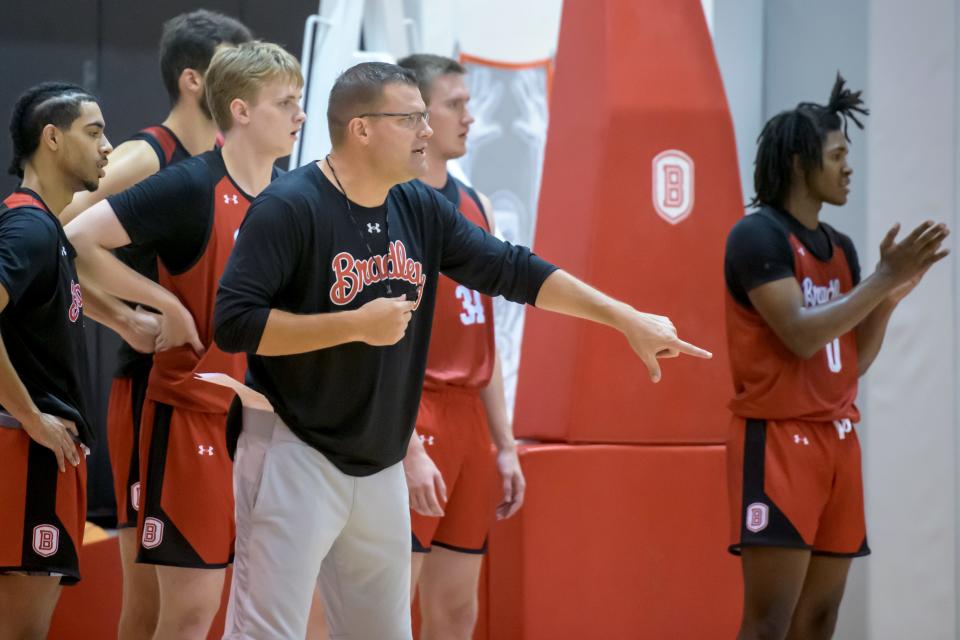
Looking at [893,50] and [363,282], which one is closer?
[363,282]

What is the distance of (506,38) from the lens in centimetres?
654

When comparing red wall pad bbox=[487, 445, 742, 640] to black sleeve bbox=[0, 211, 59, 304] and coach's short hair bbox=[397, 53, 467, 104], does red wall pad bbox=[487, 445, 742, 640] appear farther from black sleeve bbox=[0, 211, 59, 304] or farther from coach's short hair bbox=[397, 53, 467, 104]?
black sleeve bbox=[0, 211, 59, 304]

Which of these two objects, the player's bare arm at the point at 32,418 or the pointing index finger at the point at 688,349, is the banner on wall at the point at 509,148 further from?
the pointing index finger at the point at 688,349

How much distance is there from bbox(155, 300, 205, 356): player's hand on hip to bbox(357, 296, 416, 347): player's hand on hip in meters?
1.00

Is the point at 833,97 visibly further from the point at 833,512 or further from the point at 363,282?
the point at 363,282

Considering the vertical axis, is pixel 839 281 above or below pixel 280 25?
below

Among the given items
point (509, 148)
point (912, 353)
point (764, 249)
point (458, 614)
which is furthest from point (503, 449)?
point (509, 148)

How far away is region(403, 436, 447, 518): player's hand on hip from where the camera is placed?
3.31 metres

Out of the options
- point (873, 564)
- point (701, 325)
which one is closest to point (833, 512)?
point (701, 325)

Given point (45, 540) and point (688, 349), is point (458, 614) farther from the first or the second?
point (688, 349)

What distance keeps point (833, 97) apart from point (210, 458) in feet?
7.84

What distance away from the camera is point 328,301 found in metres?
2.76

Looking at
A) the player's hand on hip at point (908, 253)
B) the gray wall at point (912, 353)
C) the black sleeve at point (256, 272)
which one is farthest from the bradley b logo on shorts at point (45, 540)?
the gray wall at point (912, 353)

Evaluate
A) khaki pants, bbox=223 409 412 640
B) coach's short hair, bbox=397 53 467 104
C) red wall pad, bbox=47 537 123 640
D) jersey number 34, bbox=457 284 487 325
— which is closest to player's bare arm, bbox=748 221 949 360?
jersey number 34, bbox=457 284 487 325
